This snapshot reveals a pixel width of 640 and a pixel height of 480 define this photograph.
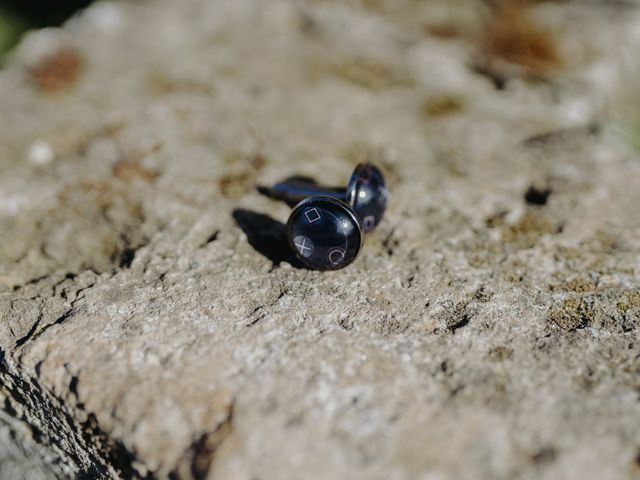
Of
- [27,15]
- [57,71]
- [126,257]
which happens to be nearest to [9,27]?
[27,15]

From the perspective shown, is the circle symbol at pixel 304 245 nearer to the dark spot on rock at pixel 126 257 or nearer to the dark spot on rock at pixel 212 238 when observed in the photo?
the dark spot on rock at pixel 212 238

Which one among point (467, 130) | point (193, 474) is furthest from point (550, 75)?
point (193, 474)

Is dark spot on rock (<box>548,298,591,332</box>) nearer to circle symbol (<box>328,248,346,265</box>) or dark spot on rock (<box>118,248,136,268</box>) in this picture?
circle symbol (<box>328,248,346,265</box>)

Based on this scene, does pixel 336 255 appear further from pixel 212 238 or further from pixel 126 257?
pixel 126 257

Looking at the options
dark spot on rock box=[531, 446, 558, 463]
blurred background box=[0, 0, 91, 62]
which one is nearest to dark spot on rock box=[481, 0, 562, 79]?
dark spot on rock box=[531, 446, 558, 463]

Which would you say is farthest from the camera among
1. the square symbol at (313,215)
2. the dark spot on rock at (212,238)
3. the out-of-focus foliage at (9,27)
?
the out-of-focus foliage at (9,27)

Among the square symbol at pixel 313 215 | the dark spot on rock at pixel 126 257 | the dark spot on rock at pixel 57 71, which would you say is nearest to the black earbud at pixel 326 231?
the square symbol at pixel 313 215
